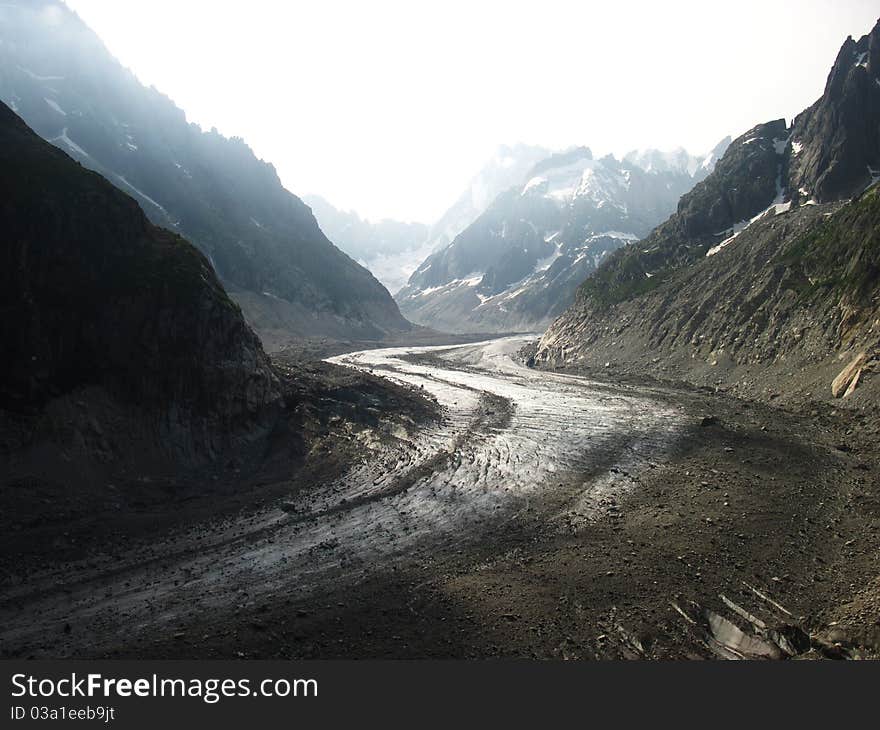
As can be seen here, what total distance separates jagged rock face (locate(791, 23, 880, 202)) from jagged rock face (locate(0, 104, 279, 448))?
299 feet

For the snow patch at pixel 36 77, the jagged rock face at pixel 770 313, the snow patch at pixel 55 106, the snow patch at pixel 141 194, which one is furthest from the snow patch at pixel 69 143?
the jagged rock face at pixel 770 313

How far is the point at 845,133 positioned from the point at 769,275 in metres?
38.2

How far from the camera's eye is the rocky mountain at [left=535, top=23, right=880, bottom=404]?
186ft

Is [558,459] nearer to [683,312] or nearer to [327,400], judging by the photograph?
[327,400]

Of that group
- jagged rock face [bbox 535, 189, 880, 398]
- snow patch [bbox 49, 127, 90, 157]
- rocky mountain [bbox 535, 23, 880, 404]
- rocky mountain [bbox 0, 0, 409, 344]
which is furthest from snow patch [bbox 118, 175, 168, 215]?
jagged rock face [bbox 535, 189, 880, 398]

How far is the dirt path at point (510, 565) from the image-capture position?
20.0 meters

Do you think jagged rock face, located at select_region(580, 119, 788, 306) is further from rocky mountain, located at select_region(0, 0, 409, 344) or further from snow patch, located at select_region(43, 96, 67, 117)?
snow patch, located at select_region(43, 96, 67, 117)

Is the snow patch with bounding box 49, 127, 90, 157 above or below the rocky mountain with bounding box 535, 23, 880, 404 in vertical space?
above

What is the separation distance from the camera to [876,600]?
1972 centimetres

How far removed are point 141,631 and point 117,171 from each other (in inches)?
7691

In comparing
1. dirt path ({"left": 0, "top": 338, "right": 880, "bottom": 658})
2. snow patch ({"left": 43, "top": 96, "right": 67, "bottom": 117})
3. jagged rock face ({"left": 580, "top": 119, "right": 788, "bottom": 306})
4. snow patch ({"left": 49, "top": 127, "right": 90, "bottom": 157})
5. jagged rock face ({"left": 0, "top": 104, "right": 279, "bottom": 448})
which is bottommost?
dirt path ({"left": 0, "top": 338, "right": 880, "bottom": 658})

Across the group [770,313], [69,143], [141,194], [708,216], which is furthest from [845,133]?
[69,143]

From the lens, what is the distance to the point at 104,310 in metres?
39.3

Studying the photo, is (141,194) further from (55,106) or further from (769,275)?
(769,275)
